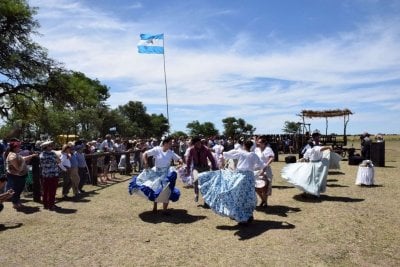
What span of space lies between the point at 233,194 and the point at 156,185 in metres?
2.07

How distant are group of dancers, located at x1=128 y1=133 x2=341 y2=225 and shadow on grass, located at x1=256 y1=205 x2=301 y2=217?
225 mm

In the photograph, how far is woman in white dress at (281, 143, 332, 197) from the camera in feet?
39.1

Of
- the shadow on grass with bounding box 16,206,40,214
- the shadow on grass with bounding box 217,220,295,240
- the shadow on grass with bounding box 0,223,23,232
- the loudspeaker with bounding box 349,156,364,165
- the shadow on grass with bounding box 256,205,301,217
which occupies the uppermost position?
the loudspeaker with bounding box 349,156,364,165

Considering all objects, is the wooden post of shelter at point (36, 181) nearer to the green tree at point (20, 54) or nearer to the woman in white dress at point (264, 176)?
the woman in white dress at point (264, 176)

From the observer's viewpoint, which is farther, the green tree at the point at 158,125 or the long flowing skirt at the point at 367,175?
the green tree at the point at 158,125

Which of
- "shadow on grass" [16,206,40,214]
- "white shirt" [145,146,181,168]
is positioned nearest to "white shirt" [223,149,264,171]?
"white shirt" [145,146,181,168]

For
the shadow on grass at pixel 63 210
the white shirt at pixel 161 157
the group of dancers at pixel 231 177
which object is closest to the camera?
the group of dancers at pixel 231 177

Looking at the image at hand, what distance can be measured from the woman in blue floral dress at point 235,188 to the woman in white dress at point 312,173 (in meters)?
2.92

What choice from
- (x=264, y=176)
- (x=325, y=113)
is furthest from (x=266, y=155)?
(x=325, y=113)

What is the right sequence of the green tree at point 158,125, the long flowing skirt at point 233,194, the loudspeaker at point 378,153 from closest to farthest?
the long flowing skirt at point 233,194 < the loudspeaker at point 378,153 < the green tree at point 158,125

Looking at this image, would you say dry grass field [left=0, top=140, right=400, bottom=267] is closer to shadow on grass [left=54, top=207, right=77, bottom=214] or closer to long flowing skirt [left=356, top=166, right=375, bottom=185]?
shadow on grass [left=54, top=207, right=77, bottom=214]

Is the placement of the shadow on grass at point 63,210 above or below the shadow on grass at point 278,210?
below

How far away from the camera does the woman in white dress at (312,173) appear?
39.1ft

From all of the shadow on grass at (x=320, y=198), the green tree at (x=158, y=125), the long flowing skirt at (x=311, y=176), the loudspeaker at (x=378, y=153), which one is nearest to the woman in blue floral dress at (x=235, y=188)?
the long flowing skirt at (x=311, y=176)
